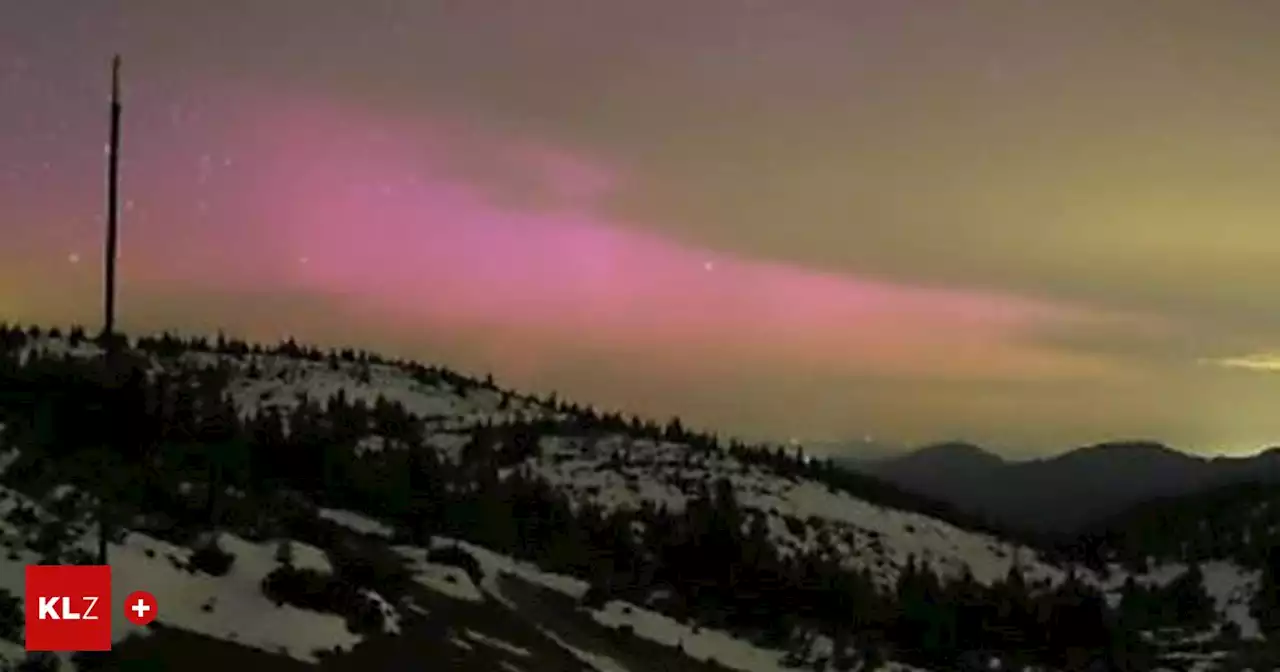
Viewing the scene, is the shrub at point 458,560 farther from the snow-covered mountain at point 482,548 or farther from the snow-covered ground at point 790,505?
the snow-covered ground at point 790,505

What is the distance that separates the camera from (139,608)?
757 inches

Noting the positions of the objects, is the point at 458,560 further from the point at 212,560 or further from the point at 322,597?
the point at 212,560

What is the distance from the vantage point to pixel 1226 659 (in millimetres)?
35188

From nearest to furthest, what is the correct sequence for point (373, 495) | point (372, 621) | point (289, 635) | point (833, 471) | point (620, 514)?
point (289, 635)
point (372, 621)
point (373, 495)
point (620, 514)
point (833, 471)

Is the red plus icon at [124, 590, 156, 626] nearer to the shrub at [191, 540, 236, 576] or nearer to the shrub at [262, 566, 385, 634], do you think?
→ the shrub at [191, 540, 236, 576]

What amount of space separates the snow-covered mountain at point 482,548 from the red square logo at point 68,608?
0.24m

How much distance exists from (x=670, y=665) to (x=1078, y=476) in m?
65.2

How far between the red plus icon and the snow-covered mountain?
20 centimetres

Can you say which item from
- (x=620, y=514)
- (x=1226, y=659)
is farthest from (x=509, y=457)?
(x=1226, y=659)

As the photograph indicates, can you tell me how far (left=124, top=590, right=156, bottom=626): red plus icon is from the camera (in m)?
19.1

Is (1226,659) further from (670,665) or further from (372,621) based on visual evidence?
(372,621)

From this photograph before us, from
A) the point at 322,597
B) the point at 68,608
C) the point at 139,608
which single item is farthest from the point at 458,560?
the point at 68,608

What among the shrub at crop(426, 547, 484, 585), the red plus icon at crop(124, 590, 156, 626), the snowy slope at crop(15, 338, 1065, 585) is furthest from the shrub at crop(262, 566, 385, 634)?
the snowy slope at crop(15, 338, 1065, 585)

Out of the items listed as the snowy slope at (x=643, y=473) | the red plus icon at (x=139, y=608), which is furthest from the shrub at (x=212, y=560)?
the snowy slope at (x=643, y=473)
